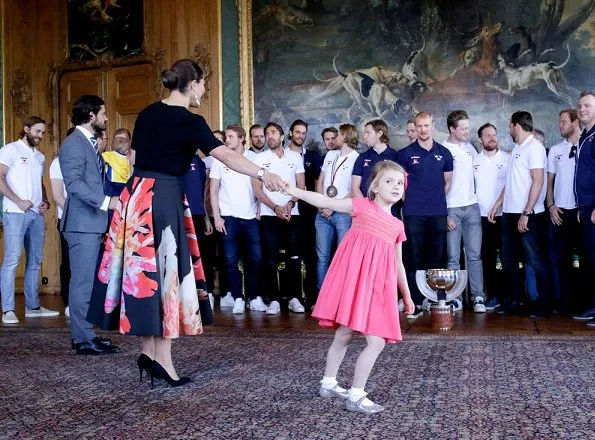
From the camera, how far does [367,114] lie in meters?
10.0

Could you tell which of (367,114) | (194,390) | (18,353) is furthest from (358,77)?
(194,390)

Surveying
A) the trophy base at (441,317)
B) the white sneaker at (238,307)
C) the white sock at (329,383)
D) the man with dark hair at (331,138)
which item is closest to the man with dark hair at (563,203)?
the trophy base at (441,317)

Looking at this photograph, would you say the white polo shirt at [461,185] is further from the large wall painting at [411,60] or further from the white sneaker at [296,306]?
the large wall painting at [411,60]

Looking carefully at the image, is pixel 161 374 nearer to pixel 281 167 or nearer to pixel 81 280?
pixel 81 280

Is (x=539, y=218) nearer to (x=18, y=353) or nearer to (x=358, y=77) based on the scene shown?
(x=358, y=77)

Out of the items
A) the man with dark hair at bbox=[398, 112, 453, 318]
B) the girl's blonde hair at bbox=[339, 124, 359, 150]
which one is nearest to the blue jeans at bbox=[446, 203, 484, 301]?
the man with dark hair at bbox=[398, 112, 453, 318]

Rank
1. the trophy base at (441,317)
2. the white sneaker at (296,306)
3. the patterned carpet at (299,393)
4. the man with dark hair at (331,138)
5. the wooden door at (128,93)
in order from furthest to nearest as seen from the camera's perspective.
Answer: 1. the wooden door at (128,93)
2. the man with dark hair at (331,138)
3. the white sneaker at (296,306)
4. the trophy base at (441,317)
5. the patterned carpet at (299,393)

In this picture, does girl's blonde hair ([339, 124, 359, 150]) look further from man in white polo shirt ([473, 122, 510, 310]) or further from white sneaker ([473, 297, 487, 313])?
white sneaker ([473, 297, 487, 313])

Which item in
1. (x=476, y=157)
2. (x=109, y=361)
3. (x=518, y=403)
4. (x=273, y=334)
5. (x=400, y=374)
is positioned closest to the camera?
(x=518, y=403)

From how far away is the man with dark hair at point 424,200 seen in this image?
23.8 ft

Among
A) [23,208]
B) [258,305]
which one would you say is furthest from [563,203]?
[23,208]

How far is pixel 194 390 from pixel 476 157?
480 centimetres

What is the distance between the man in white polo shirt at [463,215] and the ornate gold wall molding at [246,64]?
133 inches

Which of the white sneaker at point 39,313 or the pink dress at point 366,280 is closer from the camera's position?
the pink dress at point 366,280
